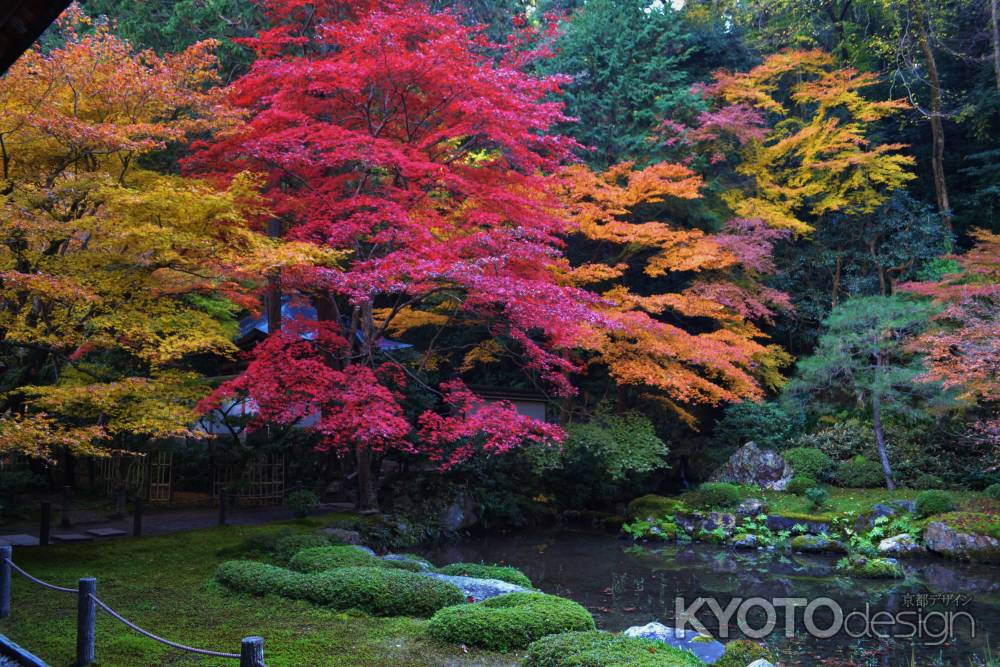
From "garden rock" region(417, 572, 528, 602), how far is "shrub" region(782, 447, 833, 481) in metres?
10.4

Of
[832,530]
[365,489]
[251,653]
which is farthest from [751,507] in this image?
[251,653]

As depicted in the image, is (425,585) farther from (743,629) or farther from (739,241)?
(739,241)

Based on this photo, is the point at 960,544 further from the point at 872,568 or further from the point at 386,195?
the point at 386,195

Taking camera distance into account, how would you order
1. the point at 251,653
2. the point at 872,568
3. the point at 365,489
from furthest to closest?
the point at 365,489 → the point at 872,568 → the point at 251,653

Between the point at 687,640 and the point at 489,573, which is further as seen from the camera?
the point at 489,573

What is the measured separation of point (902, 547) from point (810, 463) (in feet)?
11.6

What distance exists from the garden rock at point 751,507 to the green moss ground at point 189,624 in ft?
34.1

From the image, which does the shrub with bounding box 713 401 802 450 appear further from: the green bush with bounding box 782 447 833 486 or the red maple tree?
the red maple tree

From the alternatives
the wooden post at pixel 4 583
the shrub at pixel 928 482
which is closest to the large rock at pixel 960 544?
the shrub at pixel 928 482

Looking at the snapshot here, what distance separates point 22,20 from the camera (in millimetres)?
2490

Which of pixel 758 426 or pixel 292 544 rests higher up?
pixel 758 426

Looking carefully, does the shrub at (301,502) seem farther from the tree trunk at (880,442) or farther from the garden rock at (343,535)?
the tree trunk at (880,442)

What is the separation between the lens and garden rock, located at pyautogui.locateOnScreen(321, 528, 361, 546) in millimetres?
11070

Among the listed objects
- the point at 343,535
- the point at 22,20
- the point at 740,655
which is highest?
the point at 22,20
